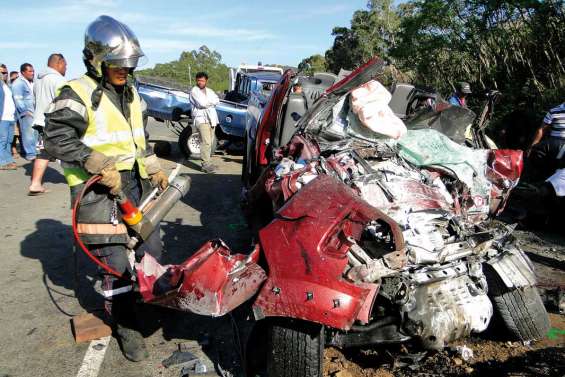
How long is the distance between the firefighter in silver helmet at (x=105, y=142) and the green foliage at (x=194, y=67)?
163 feet

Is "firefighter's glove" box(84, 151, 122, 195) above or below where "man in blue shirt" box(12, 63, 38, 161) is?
above

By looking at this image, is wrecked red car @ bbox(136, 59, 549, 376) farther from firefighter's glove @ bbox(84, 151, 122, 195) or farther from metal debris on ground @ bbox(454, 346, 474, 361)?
firefighter's glove @ bbox(84, 151, 122, 195)

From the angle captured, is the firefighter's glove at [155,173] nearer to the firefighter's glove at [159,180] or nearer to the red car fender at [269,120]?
the firefighter's glove at [159,180]

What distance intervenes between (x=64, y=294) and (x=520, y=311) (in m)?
3.46

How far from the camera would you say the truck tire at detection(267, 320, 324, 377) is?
2.23m

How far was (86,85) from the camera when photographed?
2.79 m

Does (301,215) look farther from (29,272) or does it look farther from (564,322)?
(29,272)

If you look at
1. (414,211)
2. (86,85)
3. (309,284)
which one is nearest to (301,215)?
(309,284)

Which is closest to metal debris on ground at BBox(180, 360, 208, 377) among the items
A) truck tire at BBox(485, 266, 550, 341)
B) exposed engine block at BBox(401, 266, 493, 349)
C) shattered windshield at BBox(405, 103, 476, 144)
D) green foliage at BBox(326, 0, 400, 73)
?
exposed engine block at BBox(401, 266, 493, 349)

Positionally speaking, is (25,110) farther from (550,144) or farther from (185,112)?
(550,144)

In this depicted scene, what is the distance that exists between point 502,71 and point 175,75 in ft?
161

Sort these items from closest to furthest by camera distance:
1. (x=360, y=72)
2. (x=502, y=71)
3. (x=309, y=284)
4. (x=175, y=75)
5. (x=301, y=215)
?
(x=309, y=284) → (x=301, y=215) → (x=360, y=72) → (x=502, y=71) → (x=175, y=75)

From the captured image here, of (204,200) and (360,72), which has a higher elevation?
(360,72)

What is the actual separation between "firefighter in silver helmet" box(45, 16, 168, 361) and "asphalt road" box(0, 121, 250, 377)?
1.04 feet
